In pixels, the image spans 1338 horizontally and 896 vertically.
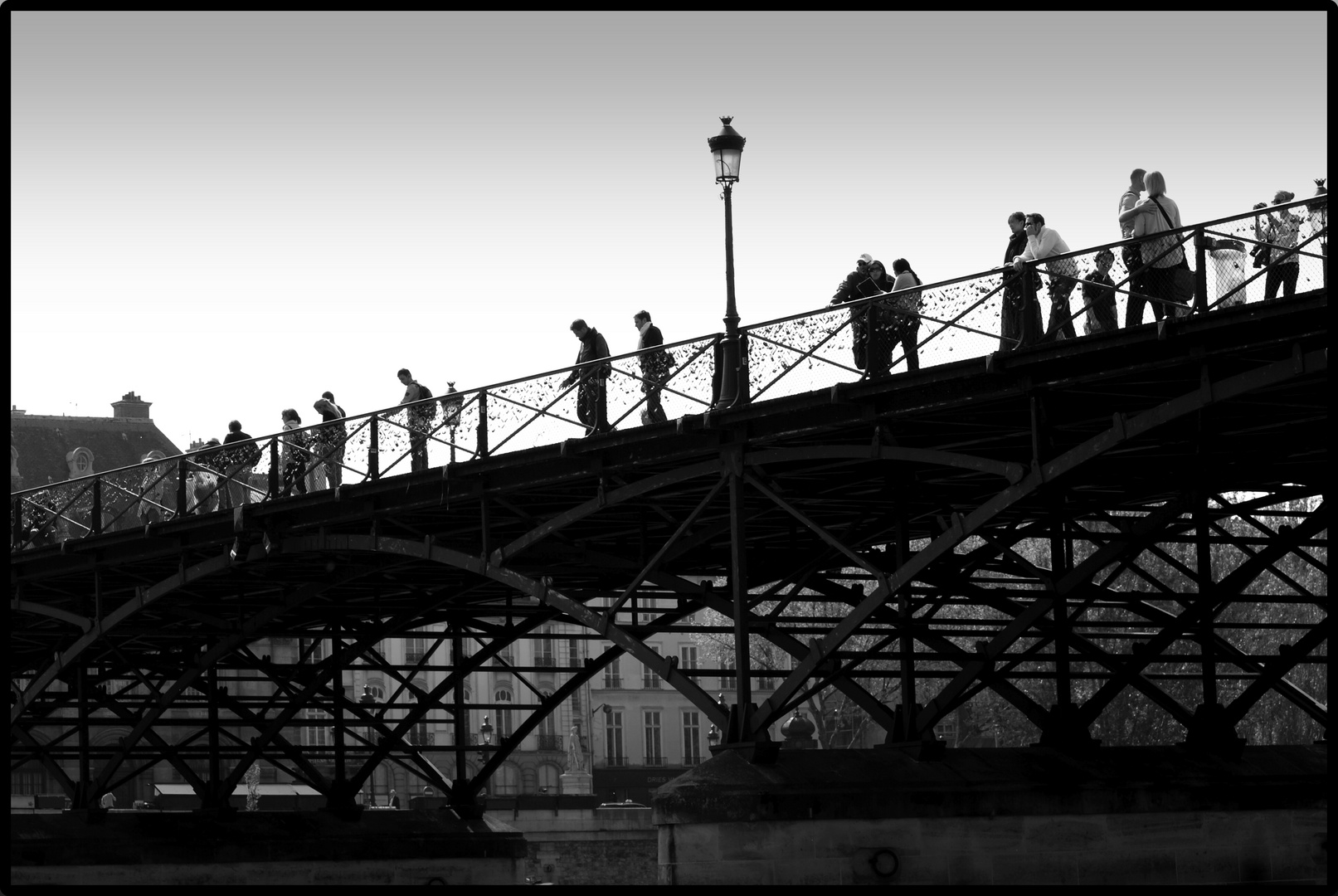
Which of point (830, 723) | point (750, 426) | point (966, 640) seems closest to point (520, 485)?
point (750, 426)

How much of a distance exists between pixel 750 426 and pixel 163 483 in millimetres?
12615

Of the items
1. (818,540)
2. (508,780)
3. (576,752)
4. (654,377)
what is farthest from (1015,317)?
(508,780)

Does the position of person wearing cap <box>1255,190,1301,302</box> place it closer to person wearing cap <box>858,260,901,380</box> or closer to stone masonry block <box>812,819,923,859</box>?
person wearing cap <box>858,260,901,380</box>

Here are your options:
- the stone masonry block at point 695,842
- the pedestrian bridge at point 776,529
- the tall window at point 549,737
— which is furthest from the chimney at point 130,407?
the stone masonry block at point 695,842

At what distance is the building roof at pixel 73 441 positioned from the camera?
78688 millimetres

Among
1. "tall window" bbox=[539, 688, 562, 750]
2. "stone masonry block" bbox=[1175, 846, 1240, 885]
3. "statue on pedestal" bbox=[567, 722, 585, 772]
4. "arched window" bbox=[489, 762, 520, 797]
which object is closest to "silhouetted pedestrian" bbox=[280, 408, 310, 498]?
"stone masonry block" bbox=[1175, 846, 1240, 885]

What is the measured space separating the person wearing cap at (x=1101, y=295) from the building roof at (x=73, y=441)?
60509 millimetres

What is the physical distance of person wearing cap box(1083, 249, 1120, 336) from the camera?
808 inches

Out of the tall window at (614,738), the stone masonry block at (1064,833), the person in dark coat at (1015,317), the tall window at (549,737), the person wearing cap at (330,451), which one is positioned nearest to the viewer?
the person in dark coat at (1015,317)

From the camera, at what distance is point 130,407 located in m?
84.8

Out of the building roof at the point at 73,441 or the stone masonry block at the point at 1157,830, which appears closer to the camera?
the stone masonry block at the point at 1157,830

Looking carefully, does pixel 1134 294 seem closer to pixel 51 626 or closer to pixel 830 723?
pixel 51 626

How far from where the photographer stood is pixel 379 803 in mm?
84688

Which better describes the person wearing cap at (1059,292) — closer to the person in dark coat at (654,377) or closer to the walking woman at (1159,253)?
the walking woman at (1159,253)
